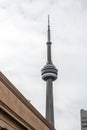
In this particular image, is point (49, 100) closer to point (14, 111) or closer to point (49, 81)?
point (49, 81)

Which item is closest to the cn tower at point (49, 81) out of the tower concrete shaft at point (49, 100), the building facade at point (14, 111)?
the tower concrete shaft at point (49, 100)

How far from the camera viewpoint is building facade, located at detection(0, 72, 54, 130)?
94.1 ft

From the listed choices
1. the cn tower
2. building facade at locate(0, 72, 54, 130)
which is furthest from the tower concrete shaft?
building facade at locate(0, 72, 54, 130)

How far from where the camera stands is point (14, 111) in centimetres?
3030

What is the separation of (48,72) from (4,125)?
133 meters

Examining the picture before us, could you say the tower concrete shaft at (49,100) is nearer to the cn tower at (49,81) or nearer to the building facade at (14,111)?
the cn tower at (49,81)

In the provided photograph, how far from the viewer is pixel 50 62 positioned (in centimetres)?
17512

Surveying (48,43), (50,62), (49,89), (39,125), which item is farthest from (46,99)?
(39,125)

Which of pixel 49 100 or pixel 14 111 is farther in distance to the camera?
pixel 49 100

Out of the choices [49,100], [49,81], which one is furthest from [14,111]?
[49,100]

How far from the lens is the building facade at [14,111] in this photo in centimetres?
2869

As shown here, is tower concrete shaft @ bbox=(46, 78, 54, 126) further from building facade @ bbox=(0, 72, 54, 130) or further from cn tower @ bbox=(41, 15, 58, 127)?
building facade @ bbox=(0, 72, 54, 130)

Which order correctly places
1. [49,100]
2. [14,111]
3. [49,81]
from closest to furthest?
[14,111]
[49,81]
[49,100]

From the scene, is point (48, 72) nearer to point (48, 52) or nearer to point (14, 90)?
point (48, 52)
